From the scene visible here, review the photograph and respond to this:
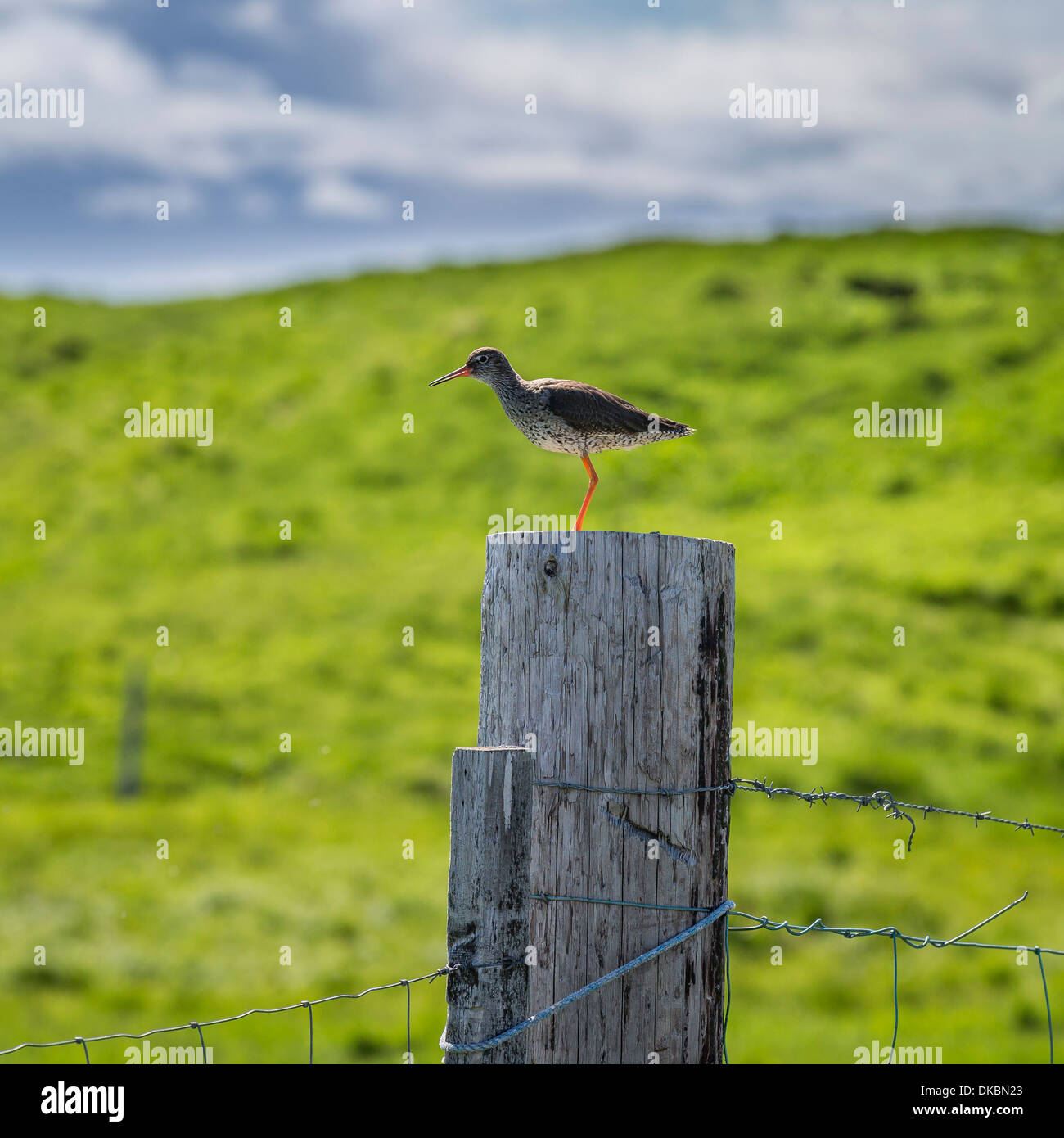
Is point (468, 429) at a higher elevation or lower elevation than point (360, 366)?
lower

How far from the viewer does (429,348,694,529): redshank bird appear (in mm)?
5328

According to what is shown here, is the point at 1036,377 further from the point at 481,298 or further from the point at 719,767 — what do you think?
the point at 719,767

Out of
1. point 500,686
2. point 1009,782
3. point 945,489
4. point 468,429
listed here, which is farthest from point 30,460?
point 500,686

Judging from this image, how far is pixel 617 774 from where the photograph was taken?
3229 mm

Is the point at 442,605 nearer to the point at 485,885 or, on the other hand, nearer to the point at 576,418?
the point at 576,418

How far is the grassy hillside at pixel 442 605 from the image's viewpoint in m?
14.4

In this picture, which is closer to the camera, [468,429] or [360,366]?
[468,429]

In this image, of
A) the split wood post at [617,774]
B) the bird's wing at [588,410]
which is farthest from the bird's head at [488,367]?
the split wood post at [617,774]

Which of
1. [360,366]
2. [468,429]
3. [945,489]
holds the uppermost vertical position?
[360,366]

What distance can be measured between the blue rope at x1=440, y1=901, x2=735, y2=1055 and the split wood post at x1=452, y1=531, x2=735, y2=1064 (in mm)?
33

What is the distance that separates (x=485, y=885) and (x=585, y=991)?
495 millimetres

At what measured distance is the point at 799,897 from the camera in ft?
54.1
